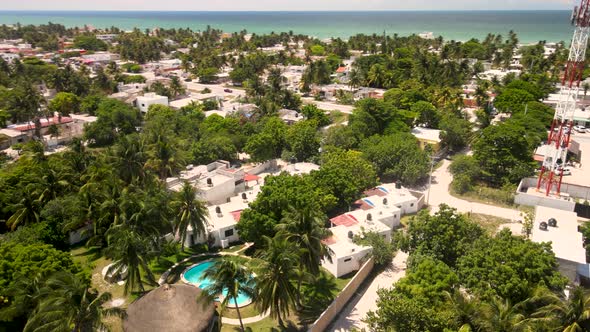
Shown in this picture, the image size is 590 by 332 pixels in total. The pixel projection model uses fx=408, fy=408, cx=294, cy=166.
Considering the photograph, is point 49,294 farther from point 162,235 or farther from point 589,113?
point 589,113

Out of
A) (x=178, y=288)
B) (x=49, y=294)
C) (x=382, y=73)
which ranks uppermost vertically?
(x=382, y=73)

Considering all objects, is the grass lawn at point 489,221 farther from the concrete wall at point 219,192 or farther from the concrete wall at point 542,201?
the concrete wall at point 219,192

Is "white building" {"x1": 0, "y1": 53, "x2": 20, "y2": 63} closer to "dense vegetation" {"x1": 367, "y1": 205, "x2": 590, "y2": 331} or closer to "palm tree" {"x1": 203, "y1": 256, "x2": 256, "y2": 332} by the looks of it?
"palm tree" {"x1": 203, "y1": 256, "x2": 256, "y2": 332}

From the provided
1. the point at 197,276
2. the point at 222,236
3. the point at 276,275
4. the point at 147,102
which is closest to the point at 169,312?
the point at 276,275

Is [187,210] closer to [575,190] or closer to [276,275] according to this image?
[276,275]

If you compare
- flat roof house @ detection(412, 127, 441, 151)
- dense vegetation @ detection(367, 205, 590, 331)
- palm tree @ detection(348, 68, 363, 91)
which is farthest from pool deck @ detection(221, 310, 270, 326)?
palm tree @ detection(348, 68, 363, 91)

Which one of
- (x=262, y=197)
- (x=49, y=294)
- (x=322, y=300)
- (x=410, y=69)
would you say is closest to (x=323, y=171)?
(x=262, y=197)
